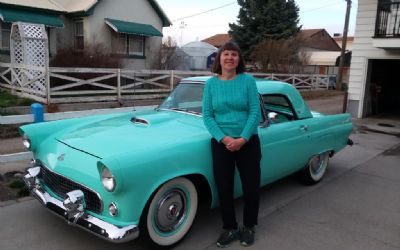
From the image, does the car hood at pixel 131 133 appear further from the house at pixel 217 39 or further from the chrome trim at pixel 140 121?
the house at pixel 217 39

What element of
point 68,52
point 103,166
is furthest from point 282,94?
point 68,52

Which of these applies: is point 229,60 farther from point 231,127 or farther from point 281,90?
point 281,90

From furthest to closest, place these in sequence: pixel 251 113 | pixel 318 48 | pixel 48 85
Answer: pixel 318 48, pixel 48 85, pixel 251 113

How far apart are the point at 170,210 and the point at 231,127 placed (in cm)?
92

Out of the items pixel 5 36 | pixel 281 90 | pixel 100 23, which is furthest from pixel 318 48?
pixel 281 90

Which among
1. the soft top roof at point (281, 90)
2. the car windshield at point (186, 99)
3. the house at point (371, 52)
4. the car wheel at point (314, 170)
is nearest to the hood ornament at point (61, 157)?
the car windshield at point (186, 99)

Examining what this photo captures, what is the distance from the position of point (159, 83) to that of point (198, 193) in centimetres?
1196

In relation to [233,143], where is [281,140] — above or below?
below

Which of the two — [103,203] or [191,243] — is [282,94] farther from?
[103,203]

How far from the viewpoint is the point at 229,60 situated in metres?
3.49

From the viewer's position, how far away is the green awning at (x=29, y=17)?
47.2 ft

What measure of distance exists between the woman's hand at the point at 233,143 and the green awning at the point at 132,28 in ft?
50.8

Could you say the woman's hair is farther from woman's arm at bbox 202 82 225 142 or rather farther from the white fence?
the white fence

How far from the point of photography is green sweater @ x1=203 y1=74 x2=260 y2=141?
348 centimetres
